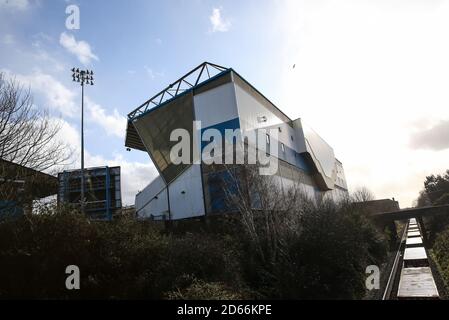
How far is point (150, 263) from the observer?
464 inches

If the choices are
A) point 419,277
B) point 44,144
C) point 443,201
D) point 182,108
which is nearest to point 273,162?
point 182,108

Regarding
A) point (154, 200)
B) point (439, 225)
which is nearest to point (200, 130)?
point (154, 200)

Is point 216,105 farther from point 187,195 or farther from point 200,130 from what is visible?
point 187,195

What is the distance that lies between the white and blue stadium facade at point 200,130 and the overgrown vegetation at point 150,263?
27.8ft

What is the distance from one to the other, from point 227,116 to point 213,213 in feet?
27.9

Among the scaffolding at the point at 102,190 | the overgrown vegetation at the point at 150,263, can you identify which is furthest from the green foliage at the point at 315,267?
the scaffolding at the point at 102,190

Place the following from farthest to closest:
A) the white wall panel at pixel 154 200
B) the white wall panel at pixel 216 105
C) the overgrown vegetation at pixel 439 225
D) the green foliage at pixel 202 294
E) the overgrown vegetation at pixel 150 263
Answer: the white wall panel at pixel 154 200, the white wall panel at pixel 216 105, the overgrown vegetation at pixel 439 225, the overgrown vegetation at pixel 150 263, the green foliage at pixel 202 294

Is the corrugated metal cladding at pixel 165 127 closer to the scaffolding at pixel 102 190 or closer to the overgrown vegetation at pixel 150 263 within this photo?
the scaffolding at pixel 102 190

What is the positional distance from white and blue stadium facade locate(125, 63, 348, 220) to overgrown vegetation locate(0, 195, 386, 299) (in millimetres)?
8467

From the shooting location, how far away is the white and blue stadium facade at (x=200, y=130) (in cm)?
2570

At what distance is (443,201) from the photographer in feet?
175

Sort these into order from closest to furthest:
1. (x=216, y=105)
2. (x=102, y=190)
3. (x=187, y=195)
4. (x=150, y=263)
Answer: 1. (x=150, y=263)
2. (x=187, y=195)
3. (x=216, y=105)
4. (x=102, y=190)

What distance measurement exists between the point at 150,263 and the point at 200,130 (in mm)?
16576

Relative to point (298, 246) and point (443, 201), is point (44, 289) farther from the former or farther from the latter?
point (443, 201)
